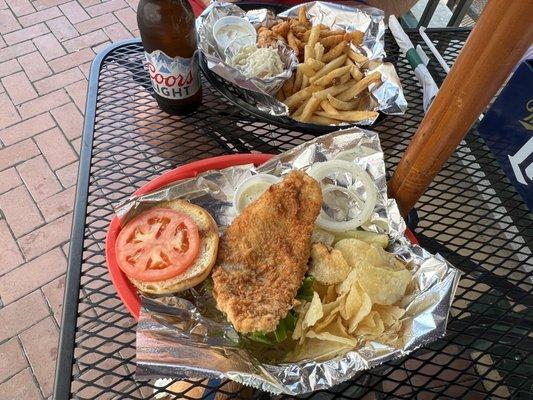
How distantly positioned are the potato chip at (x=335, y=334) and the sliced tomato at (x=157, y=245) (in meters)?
0.32

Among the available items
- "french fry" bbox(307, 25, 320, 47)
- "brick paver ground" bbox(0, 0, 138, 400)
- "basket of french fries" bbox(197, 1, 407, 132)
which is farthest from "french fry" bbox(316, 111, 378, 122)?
"brick paver ground" bbox(0, 0, 138, 400)

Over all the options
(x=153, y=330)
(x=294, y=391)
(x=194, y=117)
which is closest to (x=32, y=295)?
(x=194, y=117)

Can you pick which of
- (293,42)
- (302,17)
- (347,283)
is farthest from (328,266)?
(302,17)

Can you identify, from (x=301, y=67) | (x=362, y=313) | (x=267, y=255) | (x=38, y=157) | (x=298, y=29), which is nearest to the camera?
(x=362, y=313)

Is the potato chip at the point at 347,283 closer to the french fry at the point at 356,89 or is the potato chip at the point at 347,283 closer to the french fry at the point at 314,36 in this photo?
the french fry at the point at 356,89

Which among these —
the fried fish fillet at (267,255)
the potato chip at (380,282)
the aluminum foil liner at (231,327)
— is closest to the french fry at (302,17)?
the aluminum foil liner at (231,327)

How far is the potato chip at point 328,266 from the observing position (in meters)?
1.01

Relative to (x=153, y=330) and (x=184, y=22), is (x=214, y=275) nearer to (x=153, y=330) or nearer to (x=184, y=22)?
(x=153, y=330)

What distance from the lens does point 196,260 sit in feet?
3.29

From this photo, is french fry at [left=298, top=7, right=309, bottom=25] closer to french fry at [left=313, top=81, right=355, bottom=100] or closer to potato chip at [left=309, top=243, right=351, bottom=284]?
french fry at [left=313, top=81, right=355, bottom=100]

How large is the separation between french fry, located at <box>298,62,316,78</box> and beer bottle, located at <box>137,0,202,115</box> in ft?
1.22

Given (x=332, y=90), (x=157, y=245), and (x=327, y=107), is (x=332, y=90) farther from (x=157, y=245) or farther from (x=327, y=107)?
(x=157, y=245)

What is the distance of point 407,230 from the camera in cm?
114

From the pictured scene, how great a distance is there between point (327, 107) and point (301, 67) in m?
0.21
